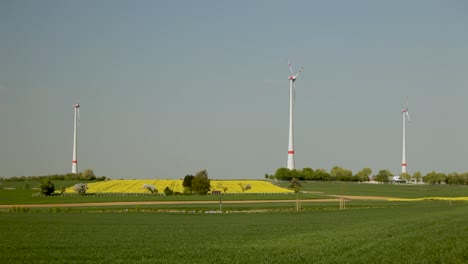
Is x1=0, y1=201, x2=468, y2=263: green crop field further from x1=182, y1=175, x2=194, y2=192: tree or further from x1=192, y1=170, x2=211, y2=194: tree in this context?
x1=182, y1=175, x2=194, y2=192: tree

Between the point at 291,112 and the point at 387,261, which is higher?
the point at 291,112

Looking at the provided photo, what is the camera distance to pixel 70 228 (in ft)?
157

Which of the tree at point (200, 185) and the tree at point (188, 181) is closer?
the tree at point (200, 185)

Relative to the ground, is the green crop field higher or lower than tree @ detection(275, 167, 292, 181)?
lower

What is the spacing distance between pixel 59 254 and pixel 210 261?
26.3ft

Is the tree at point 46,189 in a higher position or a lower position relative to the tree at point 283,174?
lower

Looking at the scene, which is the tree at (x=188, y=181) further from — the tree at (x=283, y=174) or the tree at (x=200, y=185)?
the tree at (x=283, y=174)

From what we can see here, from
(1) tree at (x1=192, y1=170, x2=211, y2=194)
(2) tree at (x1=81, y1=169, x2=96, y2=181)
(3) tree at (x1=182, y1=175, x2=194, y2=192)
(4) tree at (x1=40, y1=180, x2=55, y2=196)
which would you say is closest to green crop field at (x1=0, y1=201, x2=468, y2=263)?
(4) tree at (x1=40, y1=180, x2=55, y2=196)

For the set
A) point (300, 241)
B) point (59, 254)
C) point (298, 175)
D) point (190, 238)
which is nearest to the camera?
point (59, 254)

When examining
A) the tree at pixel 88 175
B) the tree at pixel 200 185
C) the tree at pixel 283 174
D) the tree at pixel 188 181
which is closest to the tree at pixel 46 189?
the tree at pixel 188 181

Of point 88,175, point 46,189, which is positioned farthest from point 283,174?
point 46,189

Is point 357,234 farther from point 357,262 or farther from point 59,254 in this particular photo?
point 59,254

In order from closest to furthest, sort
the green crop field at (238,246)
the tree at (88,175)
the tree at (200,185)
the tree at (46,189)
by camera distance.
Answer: the green crop field at (238,246), the tree at (46,189), the tree at (200,185), the tree at (88,175)

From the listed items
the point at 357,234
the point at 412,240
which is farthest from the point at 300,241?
the point at 412,240
